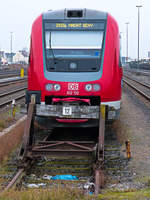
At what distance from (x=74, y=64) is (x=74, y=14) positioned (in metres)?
1.33

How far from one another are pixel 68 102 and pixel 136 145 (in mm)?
1936

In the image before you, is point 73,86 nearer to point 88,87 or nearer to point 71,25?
point 88,87

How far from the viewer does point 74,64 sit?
8250 mm

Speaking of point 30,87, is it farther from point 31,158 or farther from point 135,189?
point 135,189

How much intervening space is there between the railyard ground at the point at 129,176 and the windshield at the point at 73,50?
7.12ft

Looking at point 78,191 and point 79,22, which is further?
point 79,22

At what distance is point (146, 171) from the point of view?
6410 millimetres

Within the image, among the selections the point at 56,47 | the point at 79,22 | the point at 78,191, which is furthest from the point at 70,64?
the point at 78,191

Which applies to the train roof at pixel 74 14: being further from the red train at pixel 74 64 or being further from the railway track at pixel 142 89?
the railway track at pixel 142 89

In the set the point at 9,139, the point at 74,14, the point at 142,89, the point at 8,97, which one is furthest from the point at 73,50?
the point at 142,89

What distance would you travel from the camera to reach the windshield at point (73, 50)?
27.0ft

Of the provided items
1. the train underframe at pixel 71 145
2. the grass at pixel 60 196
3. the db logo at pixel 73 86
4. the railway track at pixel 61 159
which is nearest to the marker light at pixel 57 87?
the db logo at pixel 73 86

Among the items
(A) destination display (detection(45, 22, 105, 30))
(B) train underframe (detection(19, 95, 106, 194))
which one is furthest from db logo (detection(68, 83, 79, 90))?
(A) destination display (detection(45, 22, 105, 30))

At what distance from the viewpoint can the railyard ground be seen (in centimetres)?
449
